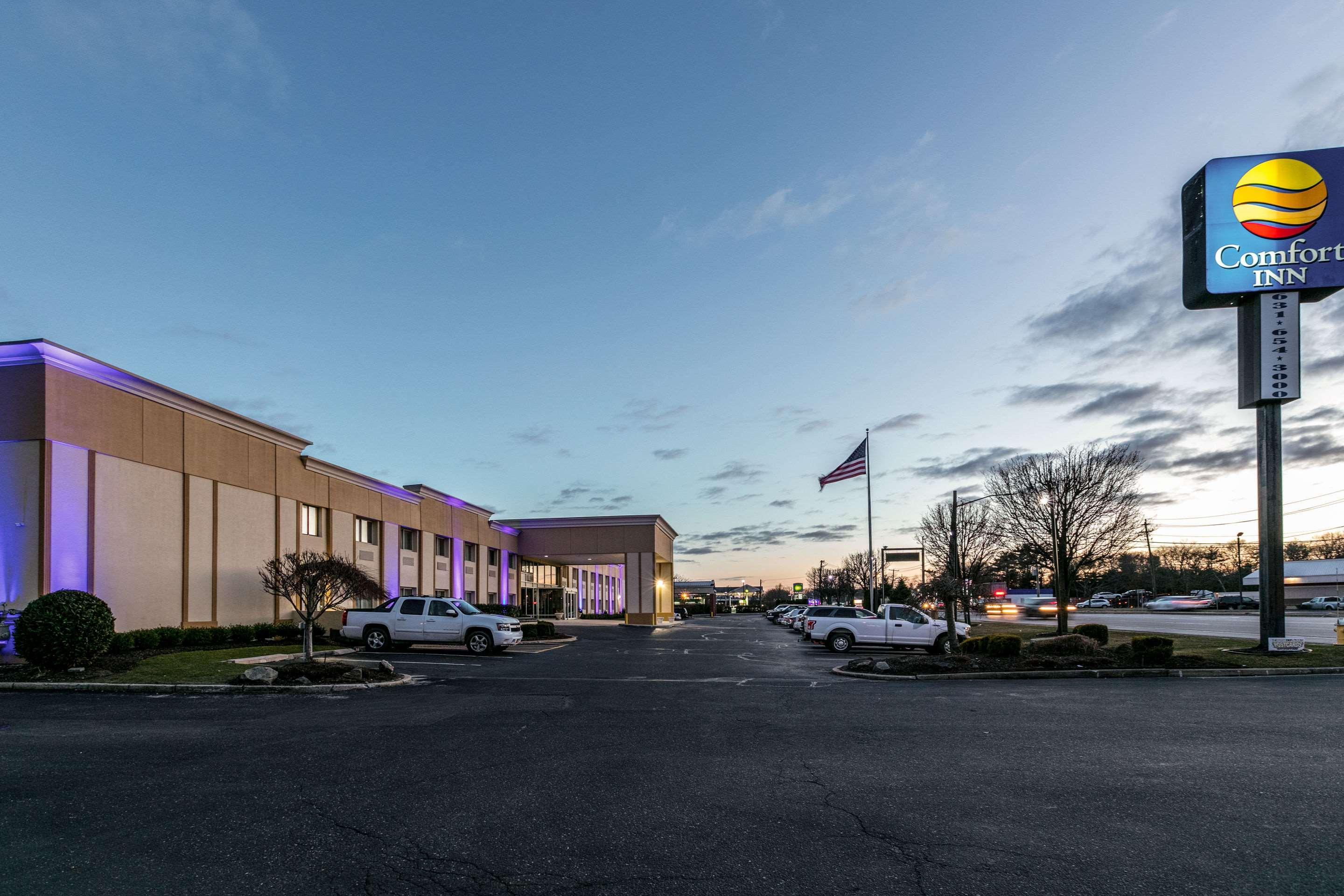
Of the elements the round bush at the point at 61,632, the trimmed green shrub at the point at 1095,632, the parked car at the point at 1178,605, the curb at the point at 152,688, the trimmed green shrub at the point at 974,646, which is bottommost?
the parked car at the point at 1178,605

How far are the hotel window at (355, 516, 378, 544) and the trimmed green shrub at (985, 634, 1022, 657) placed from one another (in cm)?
2966

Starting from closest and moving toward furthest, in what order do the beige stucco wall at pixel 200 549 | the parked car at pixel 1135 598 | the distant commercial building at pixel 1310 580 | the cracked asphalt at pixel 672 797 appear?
the cracked asphalt at pixel 672 797, the beige stucco wall at pixel 200 549, the distant commercial building at pixel 1310 580, the parked car at pixel 1135 598

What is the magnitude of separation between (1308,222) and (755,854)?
27950 millimetres

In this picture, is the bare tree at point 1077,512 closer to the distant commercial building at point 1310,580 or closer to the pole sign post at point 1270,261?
the pole sign post at point 1270,261

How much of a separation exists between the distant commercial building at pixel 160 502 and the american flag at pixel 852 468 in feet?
74.1

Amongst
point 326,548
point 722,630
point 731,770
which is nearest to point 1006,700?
point 731,770

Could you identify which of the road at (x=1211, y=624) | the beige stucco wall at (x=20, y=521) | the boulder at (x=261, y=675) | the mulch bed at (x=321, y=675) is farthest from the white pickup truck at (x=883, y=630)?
the beige stucco wall at (x=20, y=521)

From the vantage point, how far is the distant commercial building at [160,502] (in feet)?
67.9

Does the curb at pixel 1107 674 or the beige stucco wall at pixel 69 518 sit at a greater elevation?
the beige stucco wall at pixel 69 518

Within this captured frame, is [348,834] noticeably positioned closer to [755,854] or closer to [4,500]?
[755,854]

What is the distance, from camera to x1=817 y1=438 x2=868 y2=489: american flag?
119 feet

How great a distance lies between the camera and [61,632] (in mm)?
15883

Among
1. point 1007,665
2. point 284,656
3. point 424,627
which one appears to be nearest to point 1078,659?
point 1007,665

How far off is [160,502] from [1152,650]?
2812 centimetres
